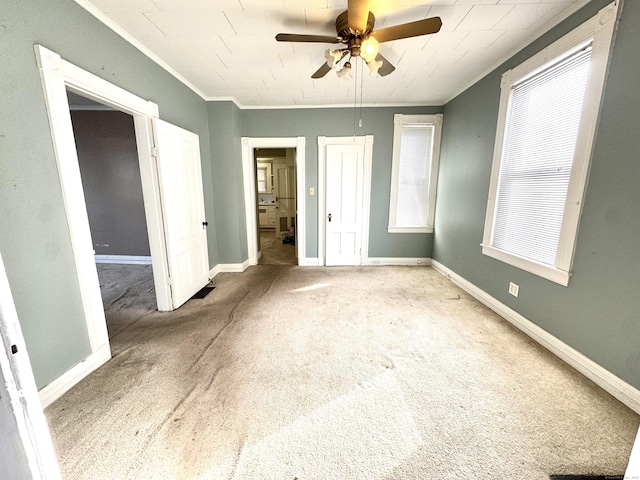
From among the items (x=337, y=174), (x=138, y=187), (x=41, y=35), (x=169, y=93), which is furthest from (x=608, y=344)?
(x=138, y=187)

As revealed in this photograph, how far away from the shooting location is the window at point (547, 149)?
69.1 inches

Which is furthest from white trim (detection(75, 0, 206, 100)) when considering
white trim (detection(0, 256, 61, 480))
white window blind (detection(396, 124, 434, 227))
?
white window blind (detection(396, 124, 434, 227))

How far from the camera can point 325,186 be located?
4.10m

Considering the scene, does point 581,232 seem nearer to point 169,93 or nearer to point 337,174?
point 337,174

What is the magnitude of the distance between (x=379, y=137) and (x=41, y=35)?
3670 millimetres

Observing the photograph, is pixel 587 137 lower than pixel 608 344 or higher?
higher

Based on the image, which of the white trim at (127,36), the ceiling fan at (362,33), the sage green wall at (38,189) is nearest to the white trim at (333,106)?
the white trim at (127,36)

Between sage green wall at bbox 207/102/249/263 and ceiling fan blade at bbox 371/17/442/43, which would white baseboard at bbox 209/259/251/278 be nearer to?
sage green wall at bbox 207/102/249/263

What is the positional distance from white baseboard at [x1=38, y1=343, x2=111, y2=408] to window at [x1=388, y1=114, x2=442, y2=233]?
3.87 meters

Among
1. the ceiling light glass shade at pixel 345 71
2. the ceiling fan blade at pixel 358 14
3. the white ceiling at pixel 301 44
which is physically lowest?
the ceiling light glass shade at pixel 345 71

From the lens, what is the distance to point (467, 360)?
1912 millimetres

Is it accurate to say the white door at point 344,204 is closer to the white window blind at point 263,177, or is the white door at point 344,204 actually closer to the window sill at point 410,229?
the window sill at point 410,229

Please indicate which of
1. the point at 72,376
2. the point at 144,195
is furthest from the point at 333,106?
the point at 72,376

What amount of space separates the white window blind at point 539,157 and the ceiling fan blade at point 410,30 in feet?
3.91
